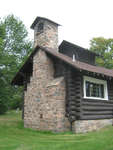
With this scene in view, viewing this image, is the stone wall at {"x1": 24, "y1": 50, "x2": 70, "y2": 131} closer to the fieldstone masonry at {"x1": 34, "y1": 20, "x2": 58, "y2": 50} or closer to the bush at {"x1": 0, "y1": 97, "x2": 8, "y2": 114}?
the fieldstone masonry at {"x1": 34, "y1": 20, "x2": 58, "y2": 50}

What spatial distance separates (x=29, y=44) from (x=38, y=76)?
52.3ft

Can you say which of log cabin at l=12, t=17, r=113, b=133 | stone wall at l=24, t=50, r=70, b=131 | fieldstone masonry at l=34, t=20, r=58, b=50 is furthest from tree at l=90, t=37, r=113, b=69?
stone wall at l=24, t=50, r=70, b=131

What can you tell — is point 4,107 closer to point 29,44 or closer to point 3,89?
point 3,89

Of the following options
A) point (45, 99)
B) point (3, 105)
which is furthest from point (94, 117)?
point (3, 105)

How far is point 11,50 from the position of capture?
26.0m

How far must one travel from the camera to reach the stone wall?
1005 centimetres

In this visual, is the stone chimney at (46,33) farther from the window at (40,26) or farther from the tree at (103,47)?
the tree at (103,47)

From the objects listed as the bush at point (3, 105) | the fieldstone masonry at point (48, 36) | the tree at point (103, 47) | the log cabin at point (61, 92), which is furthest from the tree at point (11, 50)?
the tree at point (103, 47)

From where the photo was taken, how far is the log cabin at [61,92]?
1001cm

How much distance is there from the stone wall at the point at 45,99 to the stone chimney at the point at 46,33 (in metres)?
1.10

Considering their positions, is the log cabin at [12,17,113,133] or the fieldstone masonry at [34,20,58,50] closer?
the log cabin at [12,17,113,133]

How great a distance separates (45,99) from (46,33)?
16.4 ft

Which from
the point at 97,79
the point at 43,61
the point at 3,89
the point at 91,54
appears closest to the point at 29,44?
the point at 3,89

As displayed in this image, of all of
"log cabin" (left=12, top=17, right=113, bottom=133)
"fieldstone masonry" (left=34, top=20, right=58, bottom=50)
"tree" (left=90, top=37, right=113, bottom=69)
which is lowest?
"log cabin" (left=12, top=17, right=113, bottom=133)
